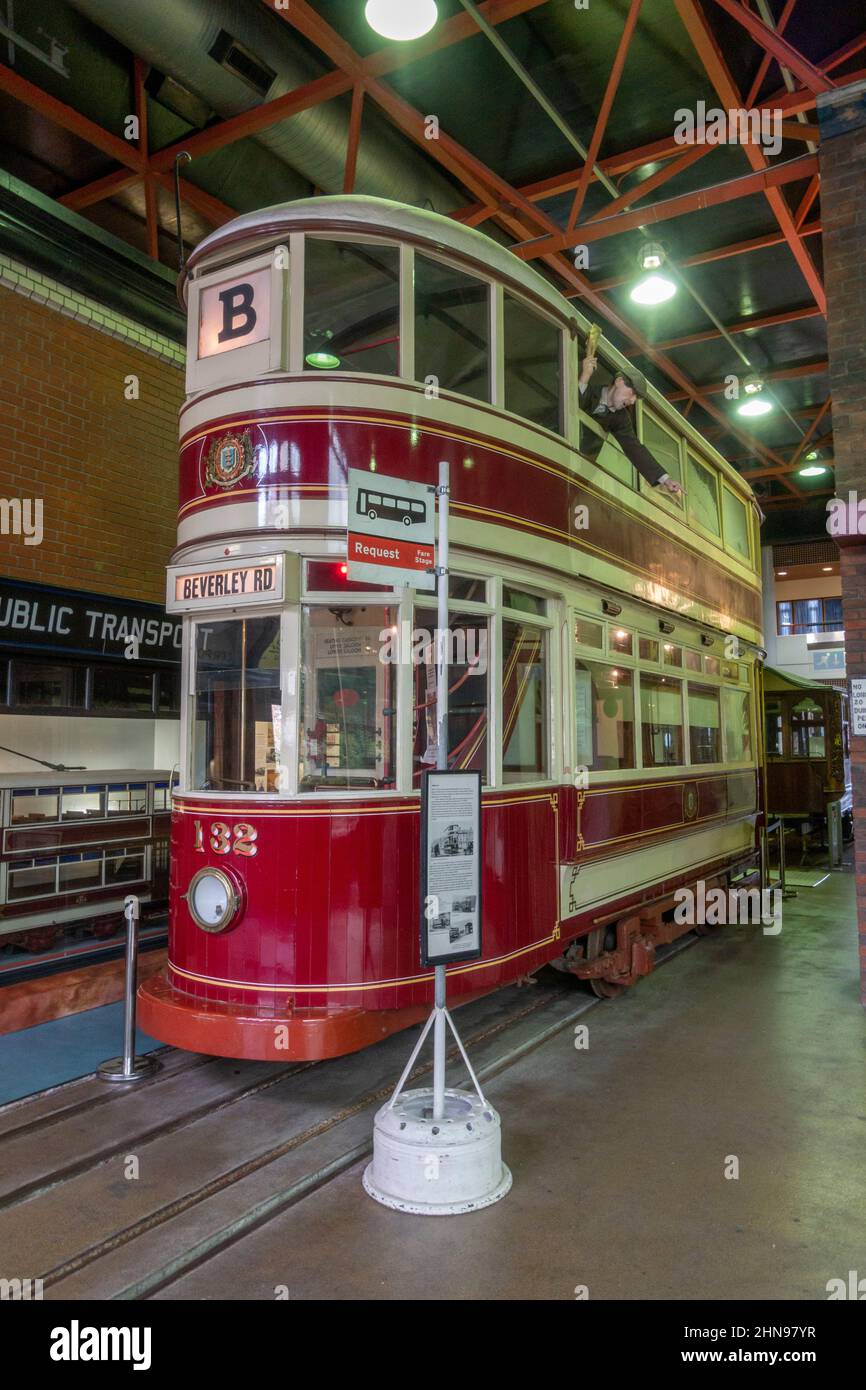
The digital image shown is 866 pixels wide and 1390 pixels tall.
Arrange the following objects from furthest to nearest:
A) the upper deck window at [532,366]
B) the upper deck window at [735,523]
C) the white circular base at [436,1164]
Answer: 1. the upper deck window at [735,523]
2. the upper deck window at [532,366]
3. the white circular base at [436,1164]

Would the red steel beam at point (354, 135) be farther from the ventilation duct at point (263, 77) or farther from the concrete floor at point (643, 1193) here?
the concrete floor at point (643, 1193)

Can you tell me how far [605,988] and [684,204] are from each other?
288 inches

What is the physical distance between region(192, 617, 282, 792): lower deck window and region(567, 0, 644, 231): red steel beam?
5.35 metres

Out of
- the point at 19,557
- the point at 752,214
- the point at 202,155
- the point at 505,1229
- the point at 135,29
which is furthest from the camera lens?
the point at 752,214

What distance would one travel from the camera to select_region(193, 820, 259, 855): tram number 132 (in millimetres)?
4441

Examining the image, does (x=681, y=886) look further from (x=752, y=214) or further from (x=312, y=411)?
(x=752, y=214)

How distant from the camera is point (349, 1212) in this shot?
140 inches

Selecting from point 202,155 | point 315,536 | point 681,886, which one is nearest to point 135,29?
point 202,155

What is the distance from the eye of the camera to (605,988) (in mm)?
6699

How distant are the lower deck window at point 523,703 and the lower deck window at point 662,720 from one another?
177 centimetres

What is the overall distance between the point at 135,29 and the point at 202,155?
1.90m

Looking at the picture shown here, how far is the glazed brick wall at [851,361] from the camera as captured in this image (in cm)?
618

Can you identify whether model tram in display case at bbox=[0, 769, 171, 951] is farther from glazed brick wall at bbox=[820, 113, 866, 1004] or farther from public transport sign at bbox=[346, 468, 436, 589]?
glazed brick wall at bbox=[820, 113, 866, 1004]

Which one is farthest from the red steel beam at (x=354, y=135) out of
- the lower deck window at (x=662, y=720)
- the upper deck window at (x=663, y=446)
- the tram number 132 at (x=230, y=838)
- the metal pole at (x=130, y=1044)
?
the metal pole at (x=130, y=1044)
